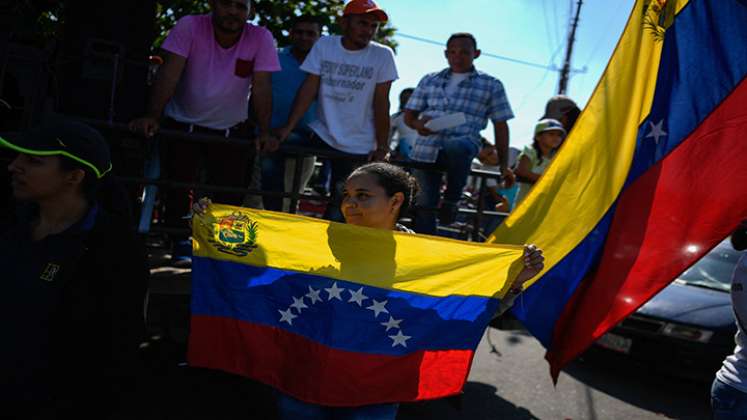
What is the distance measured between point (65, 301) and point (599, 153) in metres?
2.83

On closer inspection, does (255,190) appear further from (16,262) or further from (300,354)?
(16,262)

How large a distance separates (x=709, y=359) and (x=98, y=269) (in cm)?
607

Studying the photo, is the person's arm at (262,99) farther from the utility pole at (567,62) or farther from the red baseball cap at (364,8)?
the utility pole at (567,62)

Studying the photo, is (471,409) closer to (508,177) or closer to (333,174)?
(508,177)

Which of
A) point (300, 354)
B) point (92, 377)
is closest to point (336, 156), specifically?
point (300, 354)

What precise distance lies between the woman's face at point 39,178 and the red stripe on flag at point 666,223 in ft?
8.79

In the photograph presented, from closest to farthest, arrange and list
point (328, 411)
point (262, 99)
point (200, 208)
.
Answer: point (328, 411), point (200, 208), point (262, 99)

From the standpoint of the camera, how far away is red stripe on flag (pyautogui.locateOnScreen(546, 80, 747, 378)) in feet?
11.1

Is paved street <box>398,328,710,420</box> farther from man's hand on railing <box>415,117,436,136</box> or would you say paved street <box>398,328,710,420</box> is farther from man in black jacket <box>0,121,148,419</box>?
man in black jacket <box>0,121,148,419</box>

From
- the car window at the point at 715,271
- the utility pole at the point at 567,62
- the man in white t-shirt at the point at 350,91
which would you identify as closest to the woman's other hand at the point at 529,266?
the man in white t-shirt at the point at 350,91

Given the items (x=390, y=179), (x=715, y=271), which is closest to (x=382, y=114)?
(x=390, y=179)

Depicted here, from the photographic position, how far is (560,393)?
20.6ft

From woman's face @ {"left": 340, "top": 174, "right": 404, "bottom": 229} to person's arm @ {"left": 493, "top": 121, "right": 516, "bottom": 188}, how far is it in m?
2.97

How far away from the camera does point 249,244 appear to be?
329cm
